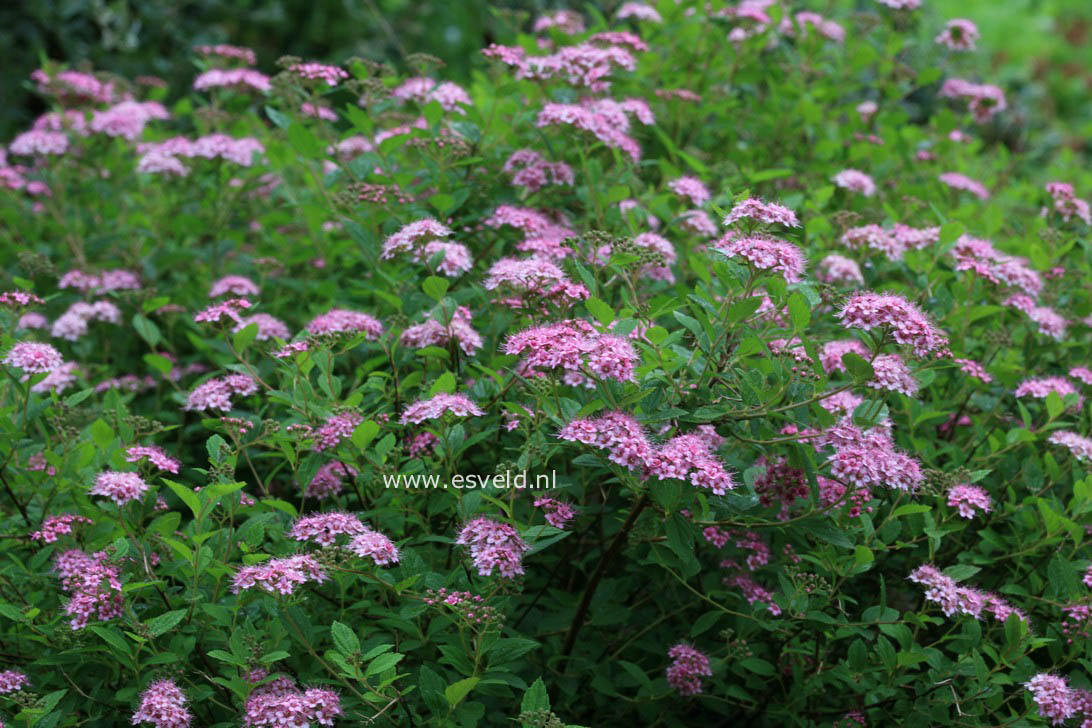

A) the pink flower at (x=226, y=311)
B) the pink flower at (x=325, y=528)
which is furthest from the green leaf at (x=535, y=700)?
the pink flower at (x=226, y=311)

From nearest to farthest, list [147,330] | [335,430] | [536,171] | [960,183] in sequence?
1. [335,430]
2. [536,171]
3. [147,330]
4. [960,183]

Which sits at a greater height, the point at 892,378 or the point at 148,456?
the point at 892,378

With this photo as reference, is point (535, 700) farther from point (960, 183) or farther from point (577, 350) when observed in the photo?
point (960, 183)

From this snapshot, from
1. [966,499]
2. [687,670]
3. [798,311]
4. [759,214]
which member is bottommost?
[687,670]

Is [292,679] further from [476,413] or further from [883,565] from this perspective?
[883,565]

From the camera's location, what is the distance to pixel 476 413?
1888 mm

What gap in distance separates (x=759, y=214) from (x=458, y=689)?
950 mm

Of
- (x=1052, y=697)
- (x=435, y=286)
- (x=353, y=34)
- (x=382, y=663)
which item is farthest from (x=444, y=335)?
(x=353, y=34)

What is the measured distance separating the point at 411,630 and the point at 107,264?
1782 millimetres

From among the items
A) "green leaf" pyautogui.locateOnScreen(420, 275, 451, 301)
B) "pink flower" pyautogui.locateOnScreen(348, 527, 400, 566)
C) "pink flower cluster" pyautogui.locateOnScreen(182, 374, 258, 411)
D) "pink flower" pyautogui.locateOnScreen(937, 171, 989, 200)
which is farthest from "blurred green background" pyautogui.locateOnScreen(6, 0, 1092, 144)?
"pink flower" pyautogui.locateOnScreen(348, 527, 400, 566)

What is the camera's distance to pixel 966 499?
6.57ft

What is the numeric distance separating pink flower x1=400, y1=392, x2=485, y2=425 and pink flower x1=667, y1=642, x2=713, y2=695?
64cm

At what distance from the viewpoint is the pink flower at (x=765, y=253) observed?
177 cm

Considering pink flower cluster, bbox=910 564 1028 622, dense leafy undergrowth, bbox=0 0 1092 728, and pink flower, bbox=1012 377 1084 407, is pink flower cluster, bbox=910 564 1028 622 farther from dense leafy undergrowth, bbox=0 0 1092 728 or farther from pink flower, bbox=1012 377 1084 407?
pink flower, bbox=1012 377 1084 407
